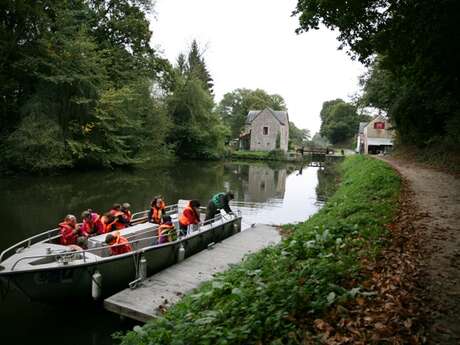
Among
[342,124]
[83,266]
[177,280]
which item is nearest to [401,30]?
[177,280]

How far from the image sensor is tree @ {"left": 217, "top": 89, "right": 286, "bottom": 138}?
76062 mm

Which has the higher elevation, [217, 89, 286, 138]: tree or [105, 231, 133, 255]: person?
[217, 89, 286, 138]: tree

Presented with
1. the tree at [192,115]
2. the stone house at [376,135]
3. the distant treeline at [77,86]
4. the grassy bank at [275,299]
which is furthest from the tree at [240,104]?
the grassy bank at [275,299]

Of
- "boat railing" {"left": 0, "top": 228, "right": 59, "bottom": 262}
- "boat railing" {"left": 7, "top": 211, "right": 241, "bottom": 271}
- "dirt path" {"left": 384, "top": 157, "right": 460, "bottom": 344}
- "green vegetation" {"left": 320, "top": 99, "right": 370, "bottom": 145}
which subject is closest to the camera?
"dirt path" {"left": 384, "top": 157, "right": 460, "bottom": 344}

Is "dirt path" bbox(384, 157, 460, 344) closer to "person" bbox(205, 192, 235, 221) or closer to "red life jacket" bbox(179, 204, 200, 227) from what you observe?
"person" bbox(205, 192, 235, 221)

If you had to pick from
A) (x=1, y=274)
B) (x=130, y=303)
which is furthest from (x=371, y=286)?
(x=1, y=274)

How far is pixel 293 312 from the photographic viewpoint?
4.05m

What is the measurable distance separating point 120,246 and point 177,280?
5.23ft

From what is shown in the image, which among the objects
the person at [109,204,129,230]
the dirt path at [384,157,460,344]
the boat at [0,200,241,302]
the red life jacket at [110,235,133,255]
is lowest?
the boat at [0,200,241,302]

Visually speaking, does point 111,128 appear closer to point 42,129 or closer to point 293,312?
point 42,129

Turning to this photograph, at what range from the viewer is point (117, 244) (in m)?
8.10

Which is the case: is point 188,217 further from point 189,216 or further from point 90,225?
point 90,225

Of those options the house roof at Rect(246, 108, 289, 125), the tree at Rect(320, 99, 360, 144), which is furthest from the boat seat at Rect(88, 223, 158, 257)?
the tree at Rect(320, 99, 360, 144)

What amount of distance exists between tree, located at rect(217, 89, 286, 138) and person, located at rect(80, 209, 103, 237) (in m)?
66.5
